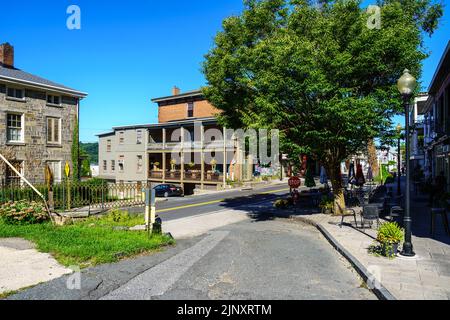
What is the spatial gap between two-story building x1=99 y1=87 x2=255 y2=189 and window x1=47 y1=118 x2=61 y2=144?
1127 cm

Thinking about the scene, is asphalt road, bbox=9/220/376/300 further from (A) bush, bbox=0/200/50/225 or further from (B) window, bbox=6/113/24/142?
(B) window, bbox=6/113/24/142

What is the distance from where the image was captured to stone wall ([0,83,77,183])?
70.1 feet

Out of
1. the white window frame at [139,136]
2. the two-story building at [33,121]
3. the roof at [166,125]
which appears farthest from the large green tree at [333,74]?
the white window frame at [139,136]

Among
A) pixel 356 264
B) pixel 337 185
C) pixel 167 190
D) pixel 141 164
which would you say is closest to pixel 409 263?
pixel 356 264

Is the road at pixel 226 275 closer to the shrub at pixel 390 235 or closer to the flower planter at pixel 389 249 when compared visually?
the flower planter at pixel 389 249

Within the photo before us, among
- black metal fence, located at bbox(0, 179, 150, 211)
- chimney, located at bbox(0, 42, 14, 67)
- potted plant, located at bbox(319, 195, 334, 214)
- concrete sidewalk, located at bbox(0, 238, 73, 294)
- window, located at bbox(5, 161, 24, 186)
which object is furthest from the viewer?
chimney, located at bbox(0, 42, 14, 67)

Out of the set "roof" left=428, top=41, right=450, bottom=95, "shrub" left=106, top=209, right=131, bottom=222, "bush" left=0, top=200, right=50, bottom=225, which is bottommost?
"shrub" left=106, top=209, right=131, bottom=222

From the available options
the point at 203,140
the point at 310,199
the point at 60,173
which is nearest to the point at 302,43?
the point at 310,199

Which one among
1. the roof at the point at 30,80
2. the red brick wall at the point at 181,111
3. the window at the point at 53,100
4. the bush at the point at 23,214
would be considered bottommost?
the bush at the point at 23,214

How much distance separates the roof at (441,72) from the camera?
53.5 ft

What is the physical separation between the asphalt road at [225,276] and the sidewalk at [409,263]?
1.26 feet

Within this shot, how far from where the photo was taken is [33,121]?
896 inches

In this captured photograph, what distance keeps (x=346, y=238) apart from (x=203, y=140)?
90.6 ft

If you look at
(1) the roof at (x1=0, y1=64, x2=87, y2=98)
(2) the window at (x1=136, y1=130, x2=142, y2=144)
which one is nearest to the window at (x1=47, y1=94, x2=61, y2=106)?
(1) the roof at (x1=0, y1=64, x2=87, y2=98)
